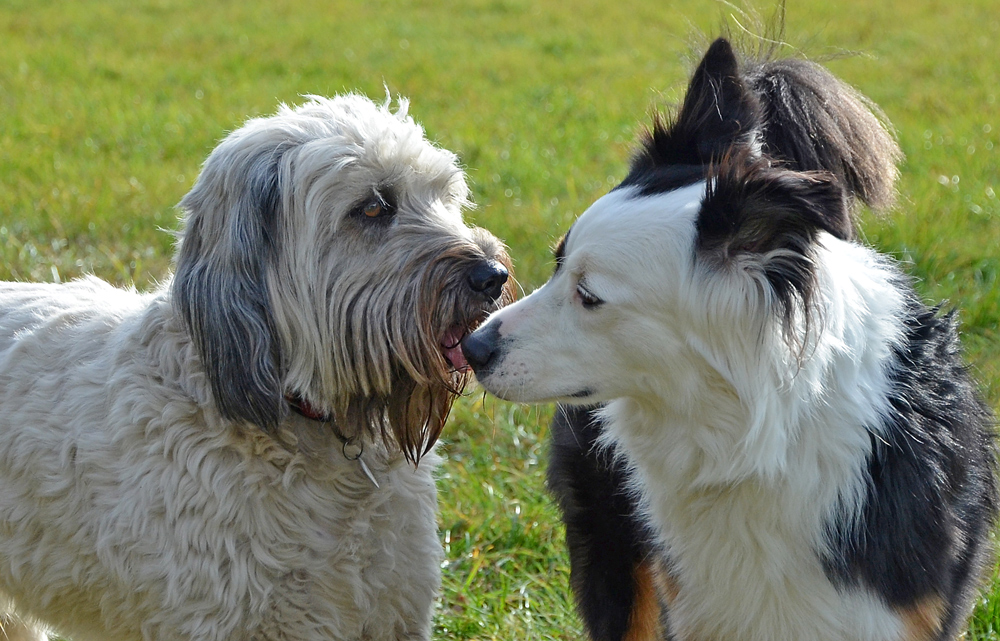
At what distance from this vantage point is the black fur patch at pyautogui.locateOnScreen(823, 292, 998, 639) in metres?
2.25

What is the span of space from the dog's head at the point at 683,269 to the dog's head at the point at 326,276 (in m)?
0.18

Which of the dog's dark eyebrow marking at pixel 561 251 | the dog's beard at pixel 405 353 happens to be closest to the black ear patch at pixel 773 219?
the dog's dark eyebrow marking at pixel 561 251

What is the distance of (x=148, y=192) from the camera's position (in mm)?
6207

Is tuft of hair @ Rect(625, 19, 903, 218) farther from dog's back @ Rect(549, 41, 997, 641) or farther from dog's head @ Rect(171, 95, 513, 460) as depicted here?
dog's head @ Rect(171, 95, 513, 460)

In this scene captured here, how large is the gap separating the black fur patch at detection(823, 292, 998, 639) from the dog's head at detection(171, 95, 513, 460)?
3.23 feet

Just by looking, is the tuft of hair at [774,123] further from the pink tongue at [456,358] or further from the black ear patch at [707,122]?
the pink tongue at [456,358]

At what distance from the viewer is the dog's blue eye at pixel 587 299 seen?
7.42 feet

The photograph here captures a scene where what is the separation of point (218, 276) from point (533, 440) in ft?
6.34

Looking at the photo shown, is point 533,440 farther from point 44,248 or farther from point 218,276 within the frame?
point 44,248

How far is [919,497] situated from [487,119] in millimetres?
6113

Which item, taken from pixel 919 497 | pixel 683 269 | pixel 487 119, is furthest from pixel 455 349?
pixel 487 119

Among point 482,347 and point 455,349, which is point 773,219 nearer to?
point 482,347

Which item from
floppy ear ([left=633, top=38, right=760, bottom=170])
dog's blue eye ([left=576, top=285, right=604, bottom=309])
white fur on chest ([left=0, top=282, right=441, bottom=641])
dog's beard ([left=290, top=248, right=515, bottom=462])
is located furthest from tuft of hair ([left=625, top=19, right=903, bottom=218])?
white fur on chest ([left=0, top=282, right=441, bottom=641])

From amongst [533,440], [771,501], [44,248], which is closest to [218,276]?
[771,501]
